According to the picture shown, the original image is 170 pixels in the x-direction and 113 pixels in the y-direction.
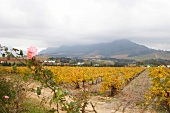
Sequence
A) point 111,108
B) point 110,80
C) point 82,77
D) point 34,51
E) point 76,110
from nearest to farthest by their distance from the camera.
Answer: point 34,51 < point 76,110 < point 111,108 < point 110,80 < point 82,77

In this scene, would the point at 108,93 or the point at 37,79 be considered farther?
the point at 108,93

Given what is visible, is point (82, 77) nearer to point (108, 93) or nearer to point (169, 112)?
point (108, 93)

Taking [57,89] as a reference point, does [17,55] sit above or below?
above

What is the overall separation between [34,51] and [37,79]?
0.82 feet

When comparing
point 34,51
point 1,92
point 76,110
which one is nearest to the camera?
point 34,51

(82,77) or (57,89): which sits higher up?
(57,89)

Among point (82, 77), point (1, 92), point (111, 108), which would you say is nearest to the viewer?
point (1, 92)

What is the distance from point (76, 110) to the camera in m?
2.35

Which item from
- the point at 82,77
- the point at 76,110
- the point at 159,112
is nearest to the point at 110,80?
the point at 82,77

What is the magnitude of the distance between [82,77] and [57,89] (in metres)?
28.1

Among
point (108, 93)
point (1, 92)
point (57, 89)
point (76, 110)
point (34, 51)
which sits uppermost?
point (34, 51)

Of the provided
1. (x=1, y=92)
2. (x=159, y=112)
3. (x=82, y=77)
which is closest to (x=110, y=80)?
(x=82, y=77)

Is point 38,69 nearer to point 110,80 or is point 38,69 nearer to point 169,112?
point 169,112

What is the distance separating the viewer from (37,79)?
2143mm
